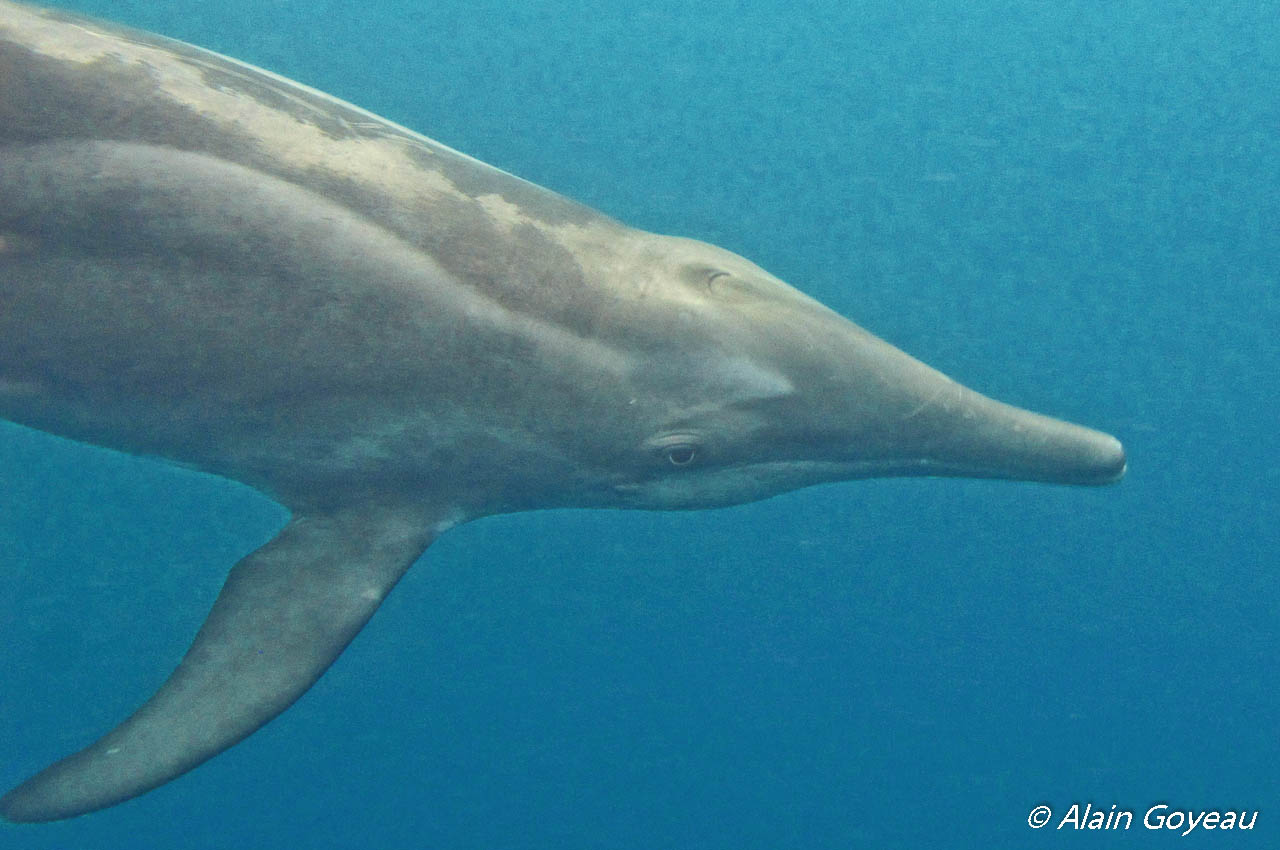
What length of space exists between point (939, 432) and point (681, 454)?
1.46 meters

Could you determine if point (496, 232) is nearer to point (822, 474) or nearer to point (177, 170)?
point (177, 170)

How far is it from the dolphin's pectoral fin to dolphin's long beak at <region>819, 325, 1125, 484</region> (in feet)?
8.24

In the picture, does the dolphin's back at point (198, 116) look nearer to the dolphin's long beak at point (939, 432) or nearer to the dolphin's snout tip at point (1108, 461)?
the dolphin's long beak at point (939, 432)

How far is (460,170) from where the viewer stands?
5566 millimetres

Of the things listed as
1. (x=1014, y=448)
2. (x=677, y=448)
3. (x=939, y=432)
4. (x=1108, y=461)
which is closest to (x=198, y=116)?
(x=677, y=448)

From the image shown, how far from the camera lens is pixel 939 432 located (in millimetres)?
5633

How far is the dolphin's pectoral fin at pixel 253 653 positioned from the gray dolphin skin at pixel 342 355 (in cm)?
1

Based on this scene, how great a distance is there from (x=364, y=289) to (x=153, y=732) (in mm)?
2495

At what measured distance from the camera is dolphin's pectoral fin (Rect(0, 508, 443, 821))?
500cm

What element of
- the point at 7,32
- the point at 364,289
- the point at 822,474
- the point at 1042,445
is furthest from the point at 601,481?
the point at 7,32

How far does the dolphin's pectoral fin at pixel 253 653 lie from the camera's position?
5.00m

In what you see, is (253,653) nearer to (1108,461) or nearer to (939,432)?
(939,432)

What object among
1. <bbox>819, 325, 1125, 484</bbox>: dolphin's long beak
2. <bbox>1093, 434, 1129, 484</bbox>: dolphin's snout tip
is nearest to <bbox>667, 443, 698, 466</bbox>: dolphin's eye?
<bbox>819, 325, 1125, 484</bbox>: dolphin's long beak

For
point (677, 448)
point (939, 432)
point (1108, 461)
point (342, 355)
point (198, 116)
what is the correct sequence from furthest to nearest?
point (1108, 461)
point (939, 432)
point (677, 448)
point (342, 355)
point (198, 116)
